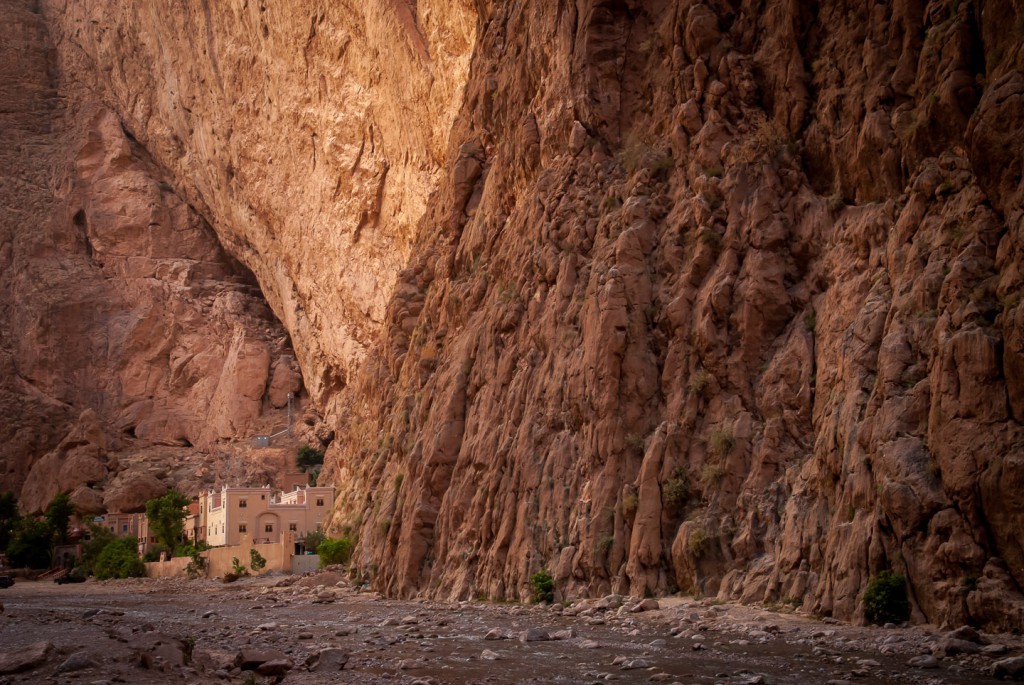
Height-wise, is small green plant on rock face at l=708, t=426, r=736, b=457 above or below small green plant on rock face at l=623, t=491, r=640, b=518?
above

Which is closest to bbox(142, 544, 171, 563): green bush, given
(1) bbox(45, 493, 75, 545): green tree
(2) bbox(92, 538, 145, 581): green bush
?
(2) bbox(92, 538, 145, 581): green bush

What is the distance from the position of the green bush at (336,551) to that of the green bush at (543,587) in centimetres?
1669

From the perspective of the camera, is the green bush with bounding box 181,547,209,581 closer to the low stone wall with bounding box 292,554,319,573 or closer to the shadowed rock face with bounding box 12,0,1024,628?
the low stone wall with bounding box 292,554,319,573

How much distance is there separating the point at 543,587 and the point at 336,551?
17779 mm

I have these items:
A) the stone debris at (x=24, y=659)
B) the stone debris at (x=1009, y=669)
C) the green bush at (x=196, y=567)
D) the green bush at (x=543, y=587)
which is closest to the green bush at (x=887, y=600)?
the stone debris at (x=1009, y=669)

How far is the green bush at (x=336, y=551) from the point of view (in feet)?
136

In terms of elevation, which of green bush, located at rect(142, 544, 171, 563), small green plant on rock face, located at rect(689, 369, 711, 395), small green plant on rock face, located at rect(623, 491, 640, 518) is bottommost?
green bush, located at rect(142, 544, 171, 563)

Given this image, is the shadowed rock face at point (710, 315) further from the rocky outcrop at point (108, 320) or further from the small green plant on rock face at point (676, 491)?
the rocky outcrop at point (108, 320)

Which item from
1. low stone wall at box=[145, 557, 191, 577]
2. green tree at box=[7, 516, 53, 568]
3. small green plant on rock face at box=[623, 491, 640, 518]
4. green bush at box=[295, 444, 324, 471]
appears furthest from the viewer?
green bush at box=[295, 444, 324, 471]

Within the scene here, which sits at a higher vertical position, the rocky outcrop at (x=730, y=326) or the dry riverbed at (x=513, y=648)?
the rocky outcrop at (x=730, y=326)

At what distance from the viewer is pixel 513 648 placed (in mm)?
17172

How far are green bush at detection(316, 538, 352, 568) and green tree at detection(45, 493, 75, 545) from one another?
102 feet

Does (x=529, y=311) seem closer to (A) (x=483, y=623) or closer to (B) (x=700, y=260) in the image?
(B) (x=700, y=260)

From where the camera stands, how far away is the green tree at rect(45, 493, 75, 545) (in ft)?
218
